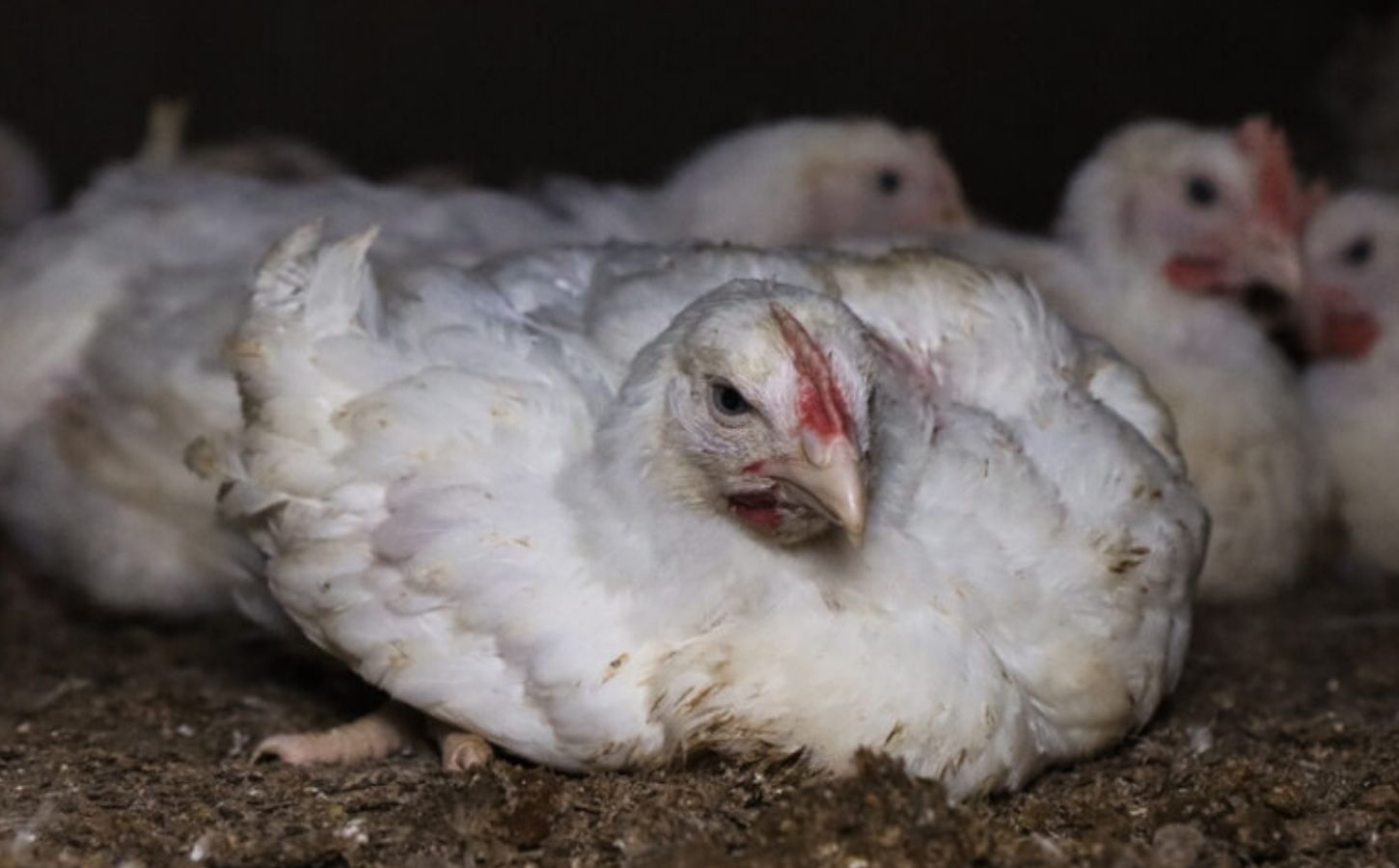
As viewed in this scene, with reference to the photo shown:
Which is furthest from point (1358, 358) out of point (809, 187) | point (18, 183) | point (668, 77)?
point (18, 183)

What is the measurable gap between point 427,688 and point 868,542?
71 cm

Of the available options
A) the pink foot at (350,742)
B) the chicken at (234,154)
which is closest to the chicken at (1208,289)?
the chicken at (234,154)

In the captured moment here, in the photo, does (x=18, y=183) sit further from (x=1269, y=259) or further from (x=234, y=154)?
(x=1269, y=259)

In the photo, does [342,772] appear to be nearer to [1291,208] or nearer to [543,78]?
[1291,208]

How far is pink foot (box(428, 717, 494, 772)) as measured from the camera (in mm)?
2996

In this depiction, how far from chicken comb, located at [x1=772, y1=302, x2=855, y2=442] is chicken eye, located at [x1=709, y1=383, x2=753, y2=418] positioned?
3.9 inches

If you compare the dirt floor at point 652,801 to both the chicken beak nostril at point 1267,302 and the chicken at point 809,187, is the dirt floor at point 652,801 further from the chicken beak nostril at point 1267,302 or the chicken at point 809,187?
the chicken at point 809,187

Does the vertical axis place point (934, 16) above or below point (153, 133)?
above

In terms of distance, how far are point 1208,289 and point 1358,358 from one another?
0.57 m

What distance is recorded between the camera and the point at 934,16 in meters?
6.82

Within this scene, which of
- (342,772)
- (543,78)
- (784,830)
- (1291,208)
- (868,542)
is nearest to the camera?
(784,830)

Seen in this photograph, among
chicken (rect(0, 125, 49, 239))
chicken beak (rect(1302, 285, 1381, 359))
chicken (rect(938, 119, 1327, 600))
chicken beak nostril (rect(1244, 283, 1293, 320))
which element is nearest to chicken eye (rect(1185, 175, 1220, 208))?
chicken (rect(938, 119, 1327, 600))

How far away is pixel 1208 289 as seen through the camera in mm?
5062

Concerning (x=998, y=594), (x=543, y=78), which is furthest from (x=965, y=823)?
(x=543, y=78)
